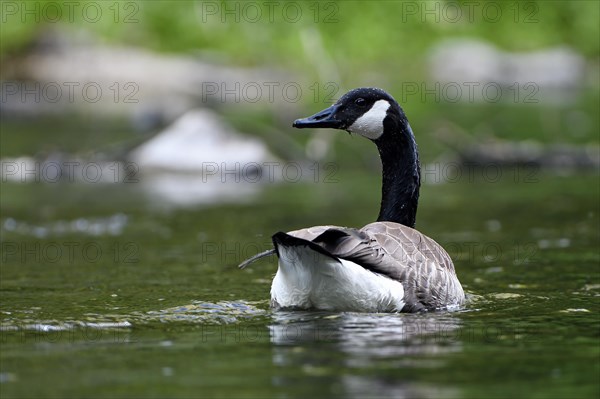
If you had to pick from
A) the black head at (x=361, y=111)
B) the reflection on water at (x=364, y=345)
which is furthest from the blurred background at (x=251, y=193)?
the black head at (x=361, y=111)

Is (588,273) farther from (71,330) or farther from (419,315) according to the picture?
(71,330)

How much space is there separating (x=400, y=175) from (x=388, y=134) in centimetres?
38

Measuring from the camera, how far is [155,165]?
21.6m

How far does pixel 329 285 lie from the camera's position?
7.89m

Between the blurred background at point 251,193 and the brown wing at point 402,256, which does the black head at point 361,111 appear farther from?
the blurred background at point 251,193

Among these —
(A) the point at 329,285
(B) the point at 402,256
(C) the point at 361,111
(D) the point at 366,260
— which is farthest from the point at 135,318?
(C) the point at 361,111

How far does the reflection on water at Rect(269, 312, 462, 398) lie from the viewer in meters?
5.72

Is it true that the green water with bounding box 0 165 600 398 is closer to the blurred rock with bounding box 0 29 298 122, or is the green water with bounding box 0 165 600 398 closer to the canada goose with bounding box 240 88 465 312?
the canada goose with bounding box 240 88 465 312

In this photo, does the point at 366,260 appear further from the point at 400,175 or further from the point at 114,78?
the point at 114,78

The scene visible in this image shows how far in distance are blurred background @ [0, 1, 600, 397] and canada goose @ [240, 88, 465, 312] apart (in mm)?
237

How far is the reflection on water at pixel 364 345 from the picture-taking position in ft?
18.8

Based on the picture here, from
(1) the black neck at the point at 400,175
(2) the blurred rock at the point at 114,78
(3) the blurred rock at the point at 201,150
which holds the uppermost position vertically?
(2) the blurred rock at the point at 114,78

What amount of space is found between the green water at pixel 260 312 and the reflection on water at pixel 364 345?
18 mm

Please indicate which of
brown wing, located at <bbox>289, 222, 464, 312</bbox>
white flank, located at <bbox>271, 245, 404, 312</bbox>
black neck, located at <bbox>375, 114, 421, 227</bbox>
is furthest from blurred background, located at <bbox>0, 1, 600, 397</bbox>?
black neck, located at <bbox>375, 114, 421, 227</bbox>
